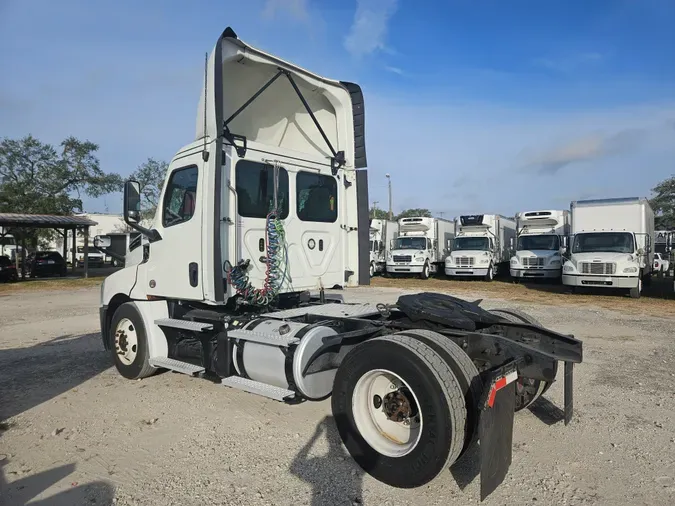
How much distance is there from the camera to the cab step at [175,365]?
17.5 feet

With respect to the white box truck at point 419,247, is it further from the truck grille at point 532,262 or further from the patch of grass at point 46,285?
the patch of grass at point 46,285

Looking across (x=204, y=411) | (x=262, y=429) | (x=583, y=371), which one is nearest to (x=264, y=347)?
(x=262, y=429)

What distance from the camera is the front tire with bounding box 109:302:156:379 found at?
604cm

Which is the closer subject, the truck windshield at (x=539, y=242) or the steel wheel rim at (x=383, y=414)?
the steel wheel rim at (x=383, y=414)

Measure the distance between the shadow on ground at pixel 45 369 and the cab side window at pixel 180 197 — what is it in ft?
8.06

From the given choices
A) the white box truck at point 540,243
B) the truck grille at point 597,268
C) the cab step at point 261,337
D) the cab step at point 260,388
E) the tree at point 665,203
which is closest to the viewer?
the cab step at point 260,388

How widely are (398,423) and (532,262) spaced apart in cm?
1961

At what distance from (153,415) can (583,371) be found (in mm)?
5468

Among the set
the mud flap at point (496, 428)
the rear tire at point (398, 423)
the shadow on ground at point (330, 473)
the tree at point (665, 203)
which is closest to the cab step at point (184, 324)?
the shadow on ground at point (330, 473)

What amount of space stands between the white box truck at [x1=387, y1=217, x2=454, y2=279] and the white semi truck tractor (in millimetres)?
18794

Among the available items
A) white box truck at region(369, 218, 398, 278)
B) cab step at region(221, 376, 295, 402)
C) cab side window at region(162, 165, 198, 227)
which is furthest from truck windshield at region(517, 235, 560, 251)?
cab step at region(221, 376, 295, 402)

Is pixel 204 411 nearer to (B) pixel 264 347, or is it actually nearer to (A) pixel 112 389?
(B) pixel 264 347

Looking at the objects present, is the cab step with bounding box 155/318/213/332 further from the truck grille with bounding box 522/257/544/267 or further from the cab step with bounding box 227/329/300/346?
the truck grille with bounding box 522/257/544/267

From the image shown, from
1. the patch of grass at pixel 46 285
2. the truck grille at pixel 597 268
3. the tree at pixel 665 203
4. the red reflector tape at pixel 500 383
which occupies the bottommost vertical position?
the patch of grass at pixel 46 285
